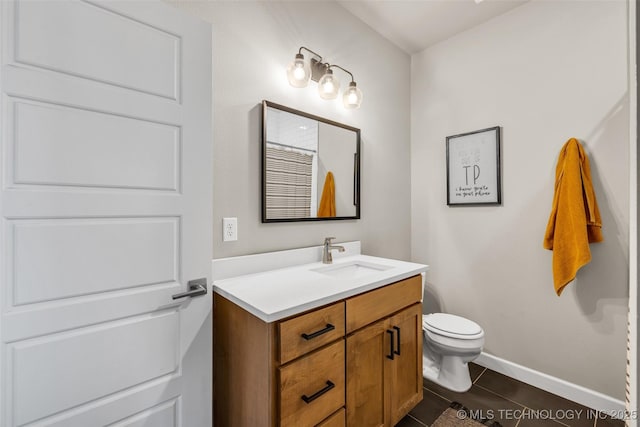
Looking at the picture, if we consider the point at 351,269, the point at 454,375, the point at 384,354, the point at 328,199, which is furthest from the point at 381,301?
the point at 454,375

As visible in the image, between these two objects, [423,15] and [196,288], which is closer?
[196,288]

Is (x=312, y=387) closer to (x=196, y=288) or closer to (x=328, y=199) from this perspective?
(x=196, y=288)

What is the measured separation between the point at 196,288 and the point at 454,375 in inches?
69.6

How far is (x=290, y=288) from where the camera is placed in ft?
4.17

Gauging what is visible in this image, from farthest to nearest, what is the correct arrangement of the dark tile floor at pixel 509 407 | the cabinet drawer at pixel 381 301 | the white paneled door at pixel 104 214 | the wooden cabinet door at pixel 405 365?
the dark tile floor at pixel 509 407
the wooden cabinet door at pixel 405 365
the cabinet drawer at pixel 381 301
the white paneled door at pixel 104 214

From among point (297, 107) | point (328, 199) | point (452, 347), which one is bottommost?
point (452, 347)

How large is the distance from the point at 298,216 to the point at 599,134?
1.87 meters

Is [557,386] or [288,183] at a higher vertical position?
[288,183]

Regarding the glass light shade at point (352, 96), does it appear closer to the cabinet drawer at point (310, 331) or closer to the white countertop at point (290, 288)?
the white countertop at point (290, 288)

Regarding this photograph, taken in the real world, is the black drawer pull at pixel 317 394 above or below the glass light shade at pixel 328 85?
below

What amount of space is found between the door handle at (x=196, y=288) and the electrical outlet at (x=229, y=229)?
0.88 feet

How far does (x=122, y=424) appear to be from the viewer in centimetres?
105

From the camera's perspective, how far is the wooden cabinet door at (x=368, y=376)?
123 cm

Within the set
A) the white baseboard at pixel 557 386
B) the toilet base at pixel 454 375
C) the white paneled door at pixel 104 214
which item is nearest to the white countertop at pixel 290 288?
the white paneled door at pixel 104 214
